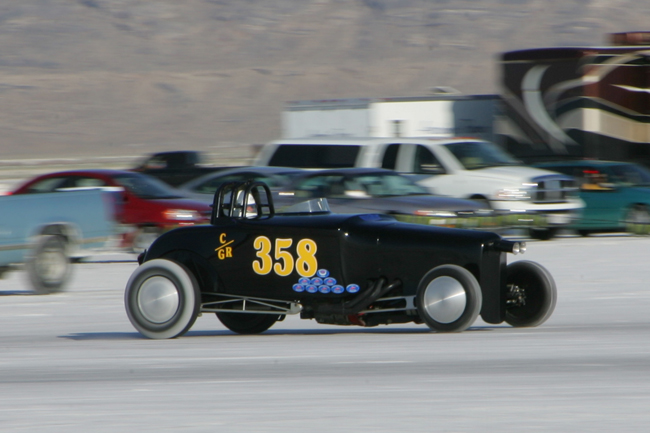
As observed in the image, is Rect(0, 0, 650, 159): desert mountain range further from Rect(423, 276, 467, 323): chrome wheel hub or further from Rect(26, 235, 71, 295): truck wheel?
Rect(423, 276, 467, 323): chrome wheel hub

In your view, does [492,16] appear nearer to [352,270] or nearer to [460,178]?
[460,178]

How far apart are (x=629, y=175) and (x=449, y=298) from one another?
14.3 metres

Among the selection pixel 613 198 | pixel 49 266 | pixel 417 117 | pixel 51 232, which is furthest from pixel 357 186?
pixel 417 117

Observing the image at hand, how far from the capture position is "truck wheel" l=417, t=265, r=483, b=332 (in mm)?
8516

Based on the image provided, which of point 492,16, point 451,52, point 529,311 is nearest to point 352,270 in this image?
point 529,311

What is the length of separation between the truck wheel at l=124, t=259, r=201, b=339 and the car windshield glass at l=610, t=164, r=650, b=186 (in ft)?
47.5

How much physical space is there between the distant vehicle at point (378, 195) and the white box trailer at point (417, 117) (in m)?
7.51

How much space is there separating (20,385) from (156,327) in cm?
177

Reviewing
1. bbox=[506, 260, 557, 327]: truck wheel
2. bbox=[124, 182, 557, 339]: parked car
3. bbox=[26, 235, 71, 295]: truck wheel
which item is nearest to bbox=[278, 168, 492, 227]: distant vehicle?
bbox=[26, 235, 71, 295]: truck wheel

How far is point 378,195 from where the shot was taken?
734 inches

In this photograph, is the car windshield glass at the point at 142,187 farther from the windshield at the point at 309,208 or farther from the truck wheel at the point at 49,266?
the windshield at the point at 309,208

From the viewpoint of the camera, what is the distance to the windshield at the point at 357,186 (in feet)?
61.6

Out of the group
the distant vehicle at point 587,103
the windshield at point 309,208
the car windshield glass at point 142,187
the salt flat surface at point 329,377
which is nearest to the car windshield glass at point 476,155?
the distant vehicle at point 587,103

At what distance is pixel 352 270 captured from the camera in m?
8.87
